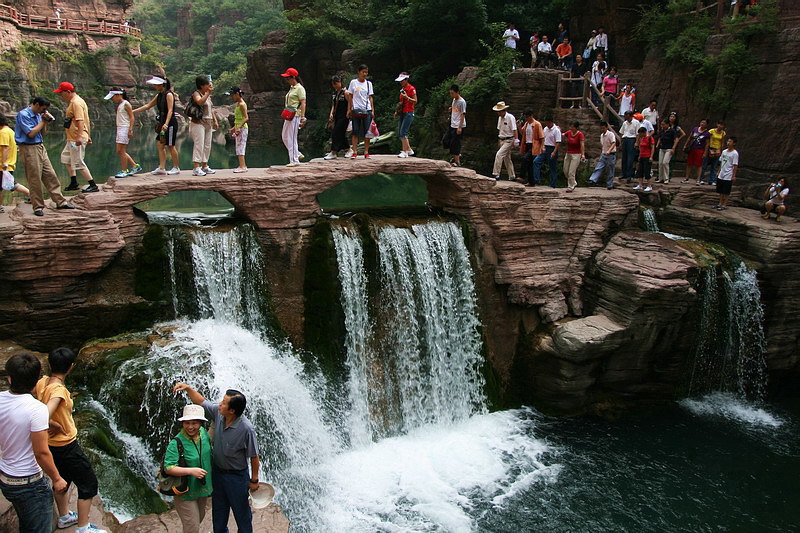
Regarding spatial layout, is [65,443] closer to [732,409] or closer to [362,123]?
[362,123]

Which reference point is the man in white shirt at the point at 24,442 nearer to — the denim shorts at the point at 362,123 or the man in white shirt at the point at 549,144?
the denim shorts at the point at 362,123

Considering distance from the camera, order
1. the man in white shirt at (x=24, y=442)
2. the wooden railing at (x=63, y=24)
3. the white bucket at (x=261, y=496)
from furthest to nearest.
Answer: the wooden railing at (x=63, y=24) < the white bucket at (x=261, y=496) < the man in white shirt at (x=24, y=442)

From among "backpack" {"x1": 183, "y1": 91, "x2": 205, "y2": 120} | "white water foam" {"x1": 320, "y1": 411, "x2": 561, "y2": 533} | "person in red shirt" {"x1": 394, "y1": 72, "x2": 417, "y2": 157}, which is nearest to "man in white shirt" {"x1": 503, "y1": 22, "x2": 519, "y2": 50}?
"person in red shirt" {"x1": 394, "y1": 72, "x2": 417, "y2": 157}

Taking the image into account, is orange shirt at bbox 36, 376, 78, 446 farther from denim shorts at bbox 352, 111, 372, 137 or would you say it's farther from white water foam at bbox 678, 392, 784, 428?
white water foam at bbox 678, 392, 784, 428

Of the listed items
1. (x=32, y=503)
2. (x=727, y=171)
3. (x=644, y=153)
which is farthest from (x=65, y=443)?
(x=727, y=171)

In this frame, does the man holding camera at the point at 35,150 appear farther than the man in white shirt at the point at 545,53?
No

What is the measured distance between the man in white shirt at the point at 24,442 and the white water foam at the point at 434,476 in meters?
3.94

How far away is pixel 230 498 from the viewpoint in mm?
5172

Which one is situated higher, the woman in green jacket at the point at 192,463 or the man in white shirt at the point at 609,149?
the man in white shirt at the point at 609,149

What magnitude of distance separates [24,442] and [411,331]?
6770mm

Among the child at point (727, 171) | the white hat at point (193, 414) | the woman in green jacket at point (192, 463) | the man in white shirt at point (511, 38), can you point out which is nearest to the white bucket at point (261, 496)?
the woman in green jacket at point (192, 463)

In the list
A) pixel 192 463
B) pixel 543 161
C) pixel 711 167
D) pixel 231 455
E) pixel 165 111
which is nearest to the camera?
pixel 192 463

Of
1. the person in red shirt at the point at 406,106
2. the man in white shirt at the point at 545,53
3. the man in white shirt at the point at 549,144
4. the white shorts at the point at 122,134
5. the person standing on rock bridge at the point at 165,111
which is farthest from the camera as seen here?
the man in white shirt at the point at 545,53

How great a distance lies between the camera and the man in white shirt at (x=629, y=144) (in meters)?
13.2
